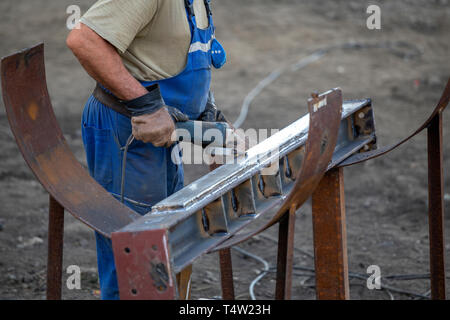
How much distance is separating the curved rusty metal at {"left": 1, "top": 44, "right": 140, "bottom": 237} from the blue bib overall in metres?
0.37

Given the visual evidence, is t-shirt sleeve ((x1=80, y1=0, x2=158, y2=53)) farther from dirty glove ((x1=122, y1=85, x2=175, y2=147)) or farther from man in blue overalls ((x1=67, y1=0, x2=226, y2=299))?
dirty glove ((x1=122, y1=85, x2=175, y2=147))

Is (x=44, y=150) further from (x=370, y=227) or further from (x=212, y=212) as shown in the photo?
(x=370, y=227)

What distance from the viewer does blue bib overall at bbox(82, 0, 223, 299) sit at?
2.60 m

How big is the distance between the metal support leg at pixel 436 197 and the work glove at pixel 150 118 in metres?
1.19

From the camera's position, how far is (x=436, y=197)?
8.64 ft

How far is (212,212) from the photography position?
2.08 meters

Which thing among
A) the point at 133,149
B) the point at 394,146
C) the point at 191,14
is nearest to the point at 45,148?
the point at 133,149

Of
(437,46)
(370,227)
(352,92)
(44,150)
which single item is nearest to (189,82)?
(44,150)

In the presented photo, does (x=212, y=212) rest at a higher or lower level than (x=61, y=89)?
lower

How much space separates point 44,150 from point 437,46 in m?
9.04

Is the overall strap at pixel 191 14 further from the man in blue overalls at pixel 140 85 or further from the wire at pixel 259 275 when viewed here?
the wire at pixel 259 275

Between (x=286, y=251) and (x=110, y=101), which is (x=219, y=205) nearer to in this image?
(x=286, y=251)

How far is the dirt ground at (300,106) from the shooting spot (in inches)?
163
